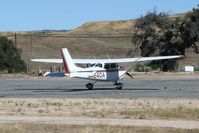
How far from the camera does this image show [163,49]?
86.2 m

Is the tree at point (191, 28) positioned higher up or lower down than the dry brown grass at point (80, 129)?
higher up

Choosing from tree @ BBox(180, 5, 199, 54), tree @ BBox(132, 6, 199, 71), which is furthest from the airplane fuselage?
tree @ BBox(180, 5, 199, 54)

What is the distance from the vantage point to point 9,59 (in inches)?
3174

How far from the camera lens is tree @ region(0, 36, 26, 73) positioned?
7994 cm

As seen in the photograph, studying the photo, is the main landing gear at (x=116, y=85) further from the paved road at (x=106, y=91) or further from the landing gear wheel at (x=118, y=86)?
the paved road at (x=106, y=91)

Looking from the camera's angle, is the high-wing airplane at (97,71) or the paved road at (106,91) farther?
the high-wing airplane at (97,71)

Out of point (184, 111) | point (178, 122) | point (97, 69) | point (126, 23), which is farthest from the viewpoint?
point (126, 23)

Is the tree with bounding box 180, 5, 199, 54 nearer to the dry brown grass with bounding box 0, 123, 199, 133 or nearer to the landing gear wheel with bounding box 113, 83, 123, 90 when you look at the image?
the landing gear wheel with bounding box 113, 83, 123, 90

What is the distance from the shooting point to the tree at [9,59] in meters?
79.9

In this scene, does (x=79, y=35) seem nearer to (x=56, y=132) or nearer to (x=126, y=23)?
(x=126, y=23)

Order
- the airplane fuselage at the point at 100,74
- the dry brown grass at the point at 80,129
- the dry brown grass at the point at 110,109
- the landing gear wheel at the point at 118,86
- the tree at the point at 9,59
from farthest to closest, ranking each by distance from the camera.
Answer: the tree at the point at 9,59 → the airplane fuselage at the point at 100,74 → the landing gear wheel at the point at 118,86 → the dry brown grass at the point at 110,109 → the dry brown grass at the point at 80,129

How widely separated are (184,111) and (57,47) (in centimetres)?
10761

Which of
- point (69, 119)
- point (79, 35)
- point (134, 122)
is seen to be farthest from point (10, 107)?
point (79, 35)

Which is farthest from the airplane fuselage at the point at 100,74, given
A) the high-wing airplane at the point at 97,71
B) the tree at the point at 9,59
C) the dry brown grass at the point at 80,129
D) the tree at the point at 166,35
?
the tree at the point at 166,35
